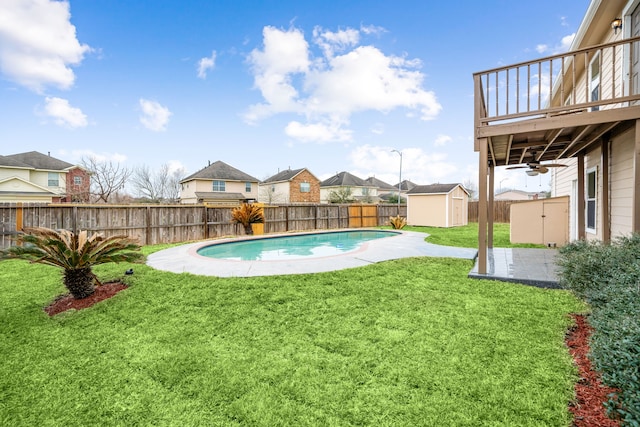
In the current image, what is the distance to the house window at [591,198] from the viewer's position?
309 inches

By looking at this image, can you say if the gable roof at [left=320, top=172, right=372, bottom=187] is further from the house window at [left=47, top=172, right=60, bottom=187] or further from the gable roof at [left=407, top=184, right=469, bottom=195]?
the house window at [left=47, top=172, right=60, bottom=187]

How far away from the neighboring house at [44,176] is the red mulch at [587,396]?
2959cm

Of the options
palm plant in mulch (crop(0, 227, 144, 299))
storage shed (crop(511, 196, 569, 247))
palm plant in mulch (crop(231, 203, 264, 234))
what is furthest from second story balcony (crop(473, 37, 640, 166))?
palm plant in mulch (crop(231, 203, 264, 234))

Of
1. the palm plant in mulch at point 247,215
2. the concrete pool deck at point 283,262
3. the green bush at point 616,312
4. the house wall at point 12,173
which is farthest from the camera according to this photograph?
the house wall at point 12,173

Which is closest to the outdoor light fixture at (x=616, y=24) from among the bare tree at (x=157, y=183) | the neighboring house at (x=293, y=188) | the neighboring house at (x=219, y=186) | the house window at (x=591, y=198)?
the house window at (x=591, y=198)

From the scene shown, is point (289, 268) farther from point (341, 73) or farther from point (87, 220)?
point (341, 73)

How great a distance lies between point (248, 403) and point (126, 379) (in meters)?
1.31

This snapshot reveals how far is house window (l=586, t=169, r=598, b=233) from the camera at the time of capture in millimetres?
7836

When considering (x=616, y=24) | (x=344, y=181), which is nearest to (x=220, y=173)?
(x=344, y=181)

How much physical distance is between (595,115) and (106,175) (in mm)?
29065

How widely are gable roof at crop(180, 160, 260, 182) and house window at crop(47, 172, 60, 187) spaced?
1101 cm

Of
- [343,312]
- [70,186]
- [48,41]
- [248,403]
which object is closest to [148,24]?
[48,41]

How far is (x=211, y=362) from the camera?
3125mm

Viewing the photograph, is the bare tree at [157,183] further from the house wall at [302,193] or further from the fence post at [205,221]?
the fence post at [205,221]
